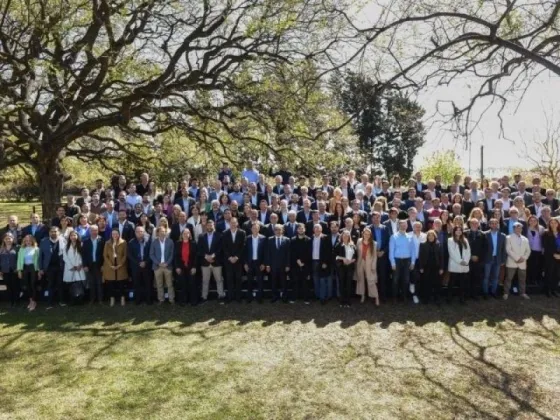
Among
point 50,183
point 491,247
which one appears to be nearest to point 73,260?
point 50,183

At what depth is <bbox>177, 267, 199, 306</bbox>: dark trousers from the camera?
447 inches

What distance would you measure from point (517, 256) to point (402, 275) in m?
2.51

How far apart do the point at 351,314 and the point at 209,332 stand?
9.34 ft

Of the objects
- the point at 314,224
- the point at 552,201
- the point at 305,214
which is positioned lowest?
the point at 314,224

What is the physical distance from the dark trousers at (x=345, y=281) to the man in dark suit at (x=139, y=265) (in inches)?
161

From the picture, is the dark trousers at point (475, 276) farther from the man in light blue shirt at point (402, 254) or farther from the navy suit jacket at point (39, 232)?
the navy suit jacket at point (39, 232)

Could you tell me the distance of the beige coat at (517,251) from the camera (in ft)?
37.0

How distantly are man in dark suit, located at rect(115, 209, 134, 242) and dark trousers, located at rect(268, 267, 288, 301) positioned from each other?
11.0ft

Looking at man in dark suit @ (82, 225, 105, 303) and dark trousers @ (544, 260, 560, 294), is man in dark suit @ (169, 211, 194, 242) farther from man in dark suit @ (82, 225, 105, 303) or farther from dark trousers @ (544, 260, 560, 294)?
dark trousers @ (544, 260, 560, 294)

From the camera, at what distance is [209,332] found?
31.3ft

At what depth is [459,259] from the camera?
11094mm

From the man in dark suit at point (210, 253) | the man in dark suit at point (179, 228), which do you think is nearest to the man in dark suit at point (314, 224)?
the man in dark suit at point (210, 253)

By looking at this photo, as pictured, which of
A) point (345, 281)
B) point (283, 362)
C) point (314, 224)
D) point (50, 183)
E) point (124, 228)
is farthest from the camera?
point (50, 183)

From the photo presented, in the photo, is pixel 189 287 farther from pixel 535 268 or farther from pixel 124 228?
pixel 535 268
